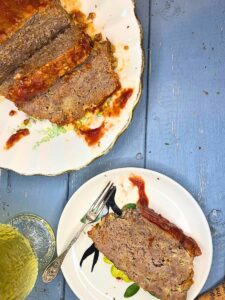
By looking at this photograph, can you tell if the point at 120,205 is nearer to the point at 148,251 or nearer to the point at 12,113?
the point at 148,251

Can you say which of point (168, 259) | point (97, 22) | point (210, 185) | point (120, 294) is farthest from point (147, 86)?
point (120, 294)

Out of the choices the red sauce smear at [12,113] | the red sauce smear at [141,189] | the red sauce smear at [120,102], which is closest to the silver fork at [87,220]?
the red sauce smear at [141,189]

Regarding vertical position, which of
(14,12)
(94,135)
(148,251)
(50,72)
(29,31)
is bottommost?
(148,251)

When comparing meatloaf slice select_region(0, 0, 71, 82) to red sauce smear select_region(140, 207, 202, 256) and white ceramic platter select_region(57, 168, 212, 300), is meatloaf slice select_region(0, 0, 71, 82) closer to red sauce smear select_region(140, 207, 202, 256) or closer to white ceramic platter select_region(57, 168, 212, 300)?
white ceramic platter select_region(57, 168, 212, 300)

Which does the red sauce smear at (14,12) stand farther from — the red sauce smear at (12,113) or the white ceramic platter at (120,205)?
the white ceramic platter at (120,205)

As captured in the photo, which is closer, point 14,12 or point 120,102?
point 14,12

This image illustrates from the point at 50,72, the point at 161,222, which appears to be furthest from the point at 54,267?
the point at 50,72

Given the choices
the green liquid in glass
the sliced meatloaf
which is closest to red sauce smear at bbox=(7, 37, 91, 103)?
the sliced meatloaf
